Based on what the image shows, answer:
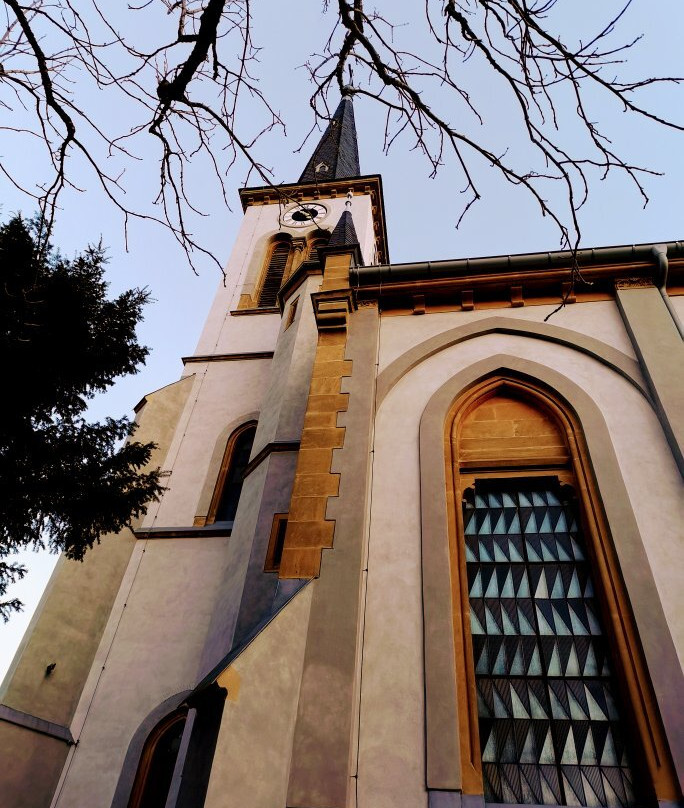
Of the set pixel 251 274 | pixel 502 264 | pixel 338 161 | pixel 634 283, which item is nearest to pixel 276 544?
pixel 502 264

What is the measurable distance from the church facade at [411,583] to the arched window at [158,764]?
0.02 metres

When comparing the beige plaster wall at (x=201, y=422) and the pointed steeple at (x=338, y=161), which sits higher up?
the pointed steeple at (x=338, y=161)

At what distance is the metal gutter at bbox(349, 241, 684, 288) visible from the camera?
7.88 meters

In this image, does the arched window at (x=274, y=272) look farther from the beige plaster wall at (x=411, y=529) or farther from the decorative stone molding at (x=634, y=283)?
the decorative stone molding at (x=634, y=283)

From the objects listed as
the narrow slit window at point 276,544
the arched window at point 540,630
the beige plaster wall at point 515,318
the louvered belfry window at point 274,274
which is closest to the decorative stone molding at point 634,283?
the beige plaster wall at point 515,318

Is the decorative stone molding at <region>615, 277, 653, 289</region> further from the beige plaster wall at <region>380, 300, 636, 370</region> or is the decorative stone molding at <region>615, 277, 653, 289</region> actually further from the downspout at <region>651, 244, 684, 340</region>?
the beige plaster wall at <region>380, 300, 636, 370</region>

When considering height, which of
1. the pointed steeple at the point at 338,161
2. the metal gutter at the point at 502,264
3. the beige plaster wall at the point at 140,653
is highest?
the pointed steeple at the point at 338,161

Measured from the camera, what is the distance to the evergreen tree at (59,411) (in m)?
7.26

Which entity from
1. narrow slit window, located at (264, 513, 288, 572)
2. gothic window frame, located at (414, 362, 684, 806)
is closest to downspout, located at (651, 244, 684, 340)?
gothic window frame, located at (414, 362, 684, 806)

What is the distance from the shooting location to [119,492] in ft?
26.3

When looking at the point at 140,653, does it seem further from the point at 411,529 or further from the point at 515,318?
the point at 515,318

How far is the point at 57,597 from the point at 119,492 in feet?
6.45

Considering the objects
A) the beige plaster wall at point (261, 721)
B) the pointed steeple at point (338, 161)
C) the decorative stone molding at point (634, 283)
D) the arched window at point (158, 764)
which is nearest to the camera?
the beige plaster wall at point (261, 721)

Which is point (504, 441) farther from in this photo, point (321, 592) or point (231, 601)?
point (231, 601)
